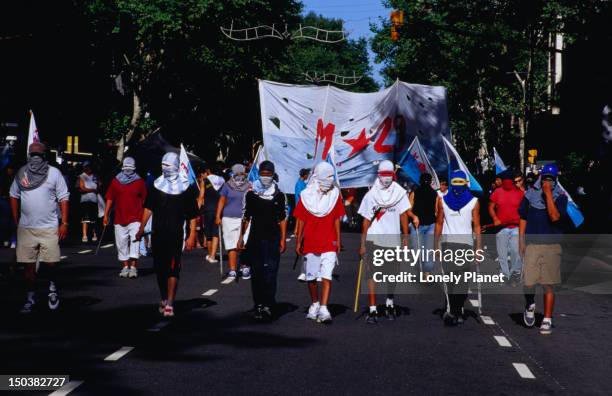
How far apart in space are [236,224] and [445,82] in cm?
4006

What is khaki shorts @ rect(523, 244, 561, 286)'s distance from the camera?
1212 centimetres

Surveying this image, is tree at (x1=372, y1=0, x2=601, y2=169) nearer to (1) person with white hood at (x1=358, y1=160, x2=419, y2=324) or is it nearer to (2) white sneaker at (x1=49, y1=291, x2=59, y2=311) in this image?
(1) person with white hood at (x1=358, y1=160, x2=419, y2=324)

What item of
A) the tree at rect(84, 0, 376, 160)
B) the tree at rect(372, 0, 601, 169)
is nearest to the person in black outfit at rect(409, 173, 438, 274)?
the tree at rect(84, 0, 376, 160)

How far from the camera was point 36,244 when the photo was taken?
12.4 meters

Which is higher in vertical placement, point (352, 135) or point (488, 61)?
point (488, 61)

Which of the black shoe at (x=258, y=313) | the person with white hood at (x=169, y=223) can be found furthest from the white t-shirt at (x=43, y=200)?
the black shoe at (x=258, y=313)

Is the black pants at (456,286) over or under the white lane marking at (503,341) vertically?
over

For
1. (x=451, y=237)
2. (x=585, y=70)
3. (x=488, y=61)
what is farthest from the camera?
(x=488, y=61)

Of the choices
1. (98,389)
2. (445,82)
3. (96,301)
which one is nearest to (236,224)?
(96,301)

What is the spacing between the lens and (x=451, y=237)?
488 inches

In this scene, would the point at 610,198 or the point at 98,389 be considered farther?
the point at 610,198

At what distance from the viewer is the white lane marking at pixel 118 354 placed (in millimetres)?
9539

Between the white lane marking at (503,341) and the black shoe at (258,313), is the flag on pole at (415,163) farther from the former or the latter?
the white lane marking at (503,341)

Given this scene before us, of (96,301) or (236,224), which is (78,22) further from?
(96,301)
